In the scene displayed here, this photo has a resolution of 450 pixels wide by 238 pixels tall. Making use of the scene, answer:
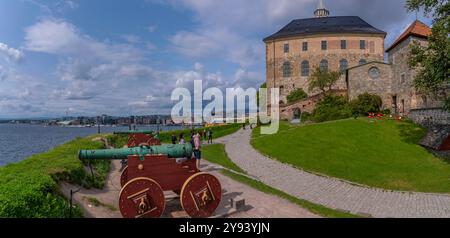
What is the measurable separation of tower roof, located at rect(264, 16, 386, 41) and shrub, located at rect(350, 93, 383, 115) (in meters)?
25.5

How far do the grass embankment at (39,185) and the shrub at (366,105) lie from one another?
31104mm

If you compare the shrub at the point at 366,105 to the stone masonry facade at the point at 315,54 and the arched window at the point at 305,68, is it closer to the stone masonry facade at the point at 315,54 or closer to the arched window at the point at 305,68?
the stone masonry facade at the point at 315,54

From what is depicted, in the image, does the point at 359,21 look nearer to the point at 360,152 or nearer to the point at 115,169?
the point at 360,152

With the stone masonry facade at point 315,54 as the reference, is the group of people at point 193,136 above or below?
below

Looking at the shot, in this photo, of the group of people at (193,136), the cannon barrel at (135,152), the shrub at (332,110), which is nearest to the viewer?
the cannon barrel at (135,152)

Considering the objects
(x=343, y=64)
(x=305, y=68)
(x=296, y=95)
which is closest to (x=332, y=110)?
(x=296, y=95)

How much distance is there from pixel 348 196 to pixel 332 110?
23.0 m

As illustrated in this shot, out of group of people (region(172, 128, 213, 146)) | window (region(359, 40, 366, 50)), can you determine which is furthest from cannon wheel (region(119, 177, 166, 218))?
window (region(359, 40, 366, 50))

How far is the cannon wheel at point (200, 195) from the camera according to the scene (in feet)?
27.0

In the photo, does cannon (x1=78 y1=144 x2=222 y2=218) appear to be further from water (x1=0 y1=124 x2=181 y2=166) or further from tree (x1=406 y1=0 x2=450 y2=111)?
water (x1=0 y1=124 x2=181 y2=166)

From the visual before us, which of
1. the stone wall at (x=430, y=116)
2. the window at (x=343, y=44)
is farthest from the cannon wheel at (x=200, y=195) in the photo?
the window at (x=343, y=44)

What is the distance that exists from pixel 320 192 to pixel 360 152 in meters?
8.78
